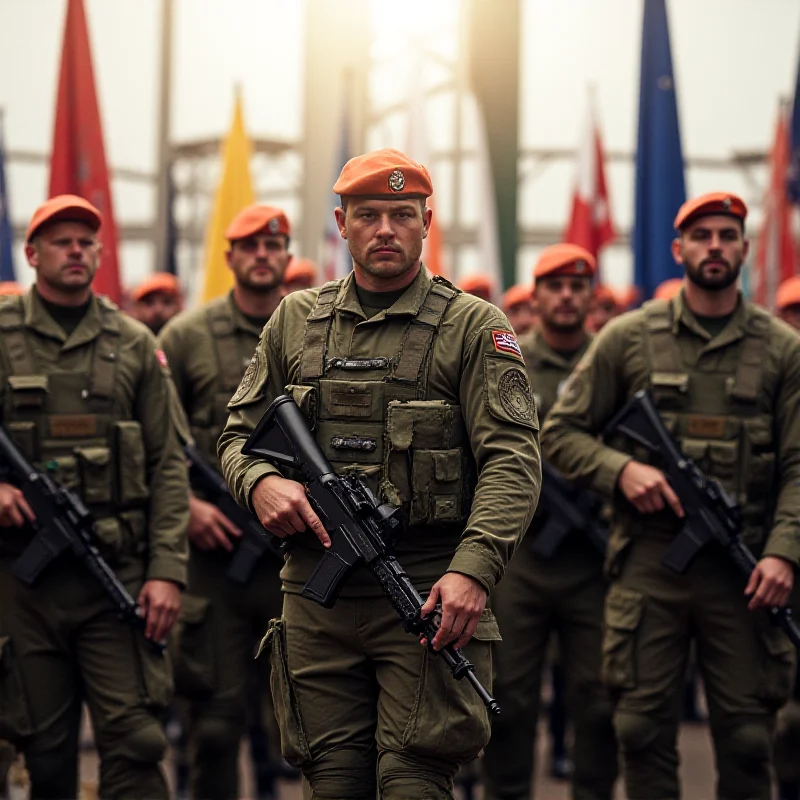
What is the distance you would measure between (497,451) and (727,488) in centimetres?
179

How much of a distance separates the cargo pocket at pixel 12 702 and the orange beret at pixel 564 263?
291 cm

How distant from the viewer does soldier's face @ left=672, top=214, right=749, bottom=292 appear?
561 cm

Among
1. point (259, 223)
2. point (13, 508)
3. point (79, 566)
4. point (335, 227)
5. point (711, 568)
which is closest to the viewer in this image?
point (13, 508)

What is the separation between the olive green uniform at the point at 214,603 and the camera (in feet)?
20.4

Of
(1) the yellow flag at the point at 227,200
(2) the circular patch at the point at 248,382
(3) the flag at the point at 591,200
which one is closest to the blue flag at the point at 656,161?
(3) the flag at the point at 591,200

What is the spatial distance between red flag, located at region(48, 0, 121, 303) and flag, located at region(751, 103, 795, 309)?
502 centimetres

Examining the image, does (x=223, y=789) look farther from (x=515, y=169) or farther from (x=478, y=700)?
(x=515, y=169)

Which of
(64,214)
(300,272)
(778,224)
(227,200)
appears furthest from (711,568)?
(778,224)

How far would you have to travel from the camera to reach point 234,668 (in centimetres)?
626

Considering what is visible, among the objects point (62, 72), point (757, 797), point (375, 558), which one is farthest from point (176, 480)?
point (62, 72)

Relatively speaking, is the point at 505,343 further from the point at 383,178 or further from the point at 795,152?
the point at 795,152

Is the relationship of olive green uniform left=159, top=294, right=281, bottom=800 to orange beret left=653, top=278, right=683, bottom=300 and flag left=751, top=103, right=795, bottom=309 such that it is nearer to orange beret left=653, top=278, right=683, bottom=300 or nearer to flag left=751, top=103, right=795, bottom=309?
orange beret left=653, top=278, right=683, bottom=300

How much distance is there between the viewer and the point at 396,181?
411cm

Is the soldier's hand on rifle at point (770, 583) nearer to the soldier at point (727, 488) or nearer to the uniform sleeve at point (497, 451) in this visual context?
the soldier at point (727, 488)
